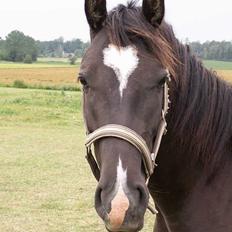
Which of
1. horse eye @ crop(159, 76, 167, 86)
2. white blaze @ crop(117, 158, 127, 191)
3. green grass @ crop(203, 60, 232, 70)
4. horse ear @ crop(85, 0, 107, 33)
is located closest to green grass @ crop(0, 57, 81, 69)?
green grass @ crop(203, 60, 232, 70)

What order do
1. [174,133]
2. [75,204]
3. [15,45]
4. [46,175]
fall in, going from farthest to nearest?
1. [15,45]
2. [46,175]
3. [75,204]
4. [174,133]

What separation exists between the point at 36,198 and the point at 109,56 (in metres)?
6.86

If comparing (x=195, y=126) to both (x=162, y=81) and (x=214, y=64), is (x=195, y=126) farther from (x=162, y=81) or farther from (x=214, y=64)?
(x=214, y=64)

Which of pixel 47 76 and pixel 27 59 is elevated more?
pixel 47 76

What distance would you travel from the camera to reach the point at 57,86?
3638cm

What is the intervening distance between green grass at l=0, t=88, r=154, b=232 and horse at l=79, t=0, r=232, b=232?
4480 millimetres

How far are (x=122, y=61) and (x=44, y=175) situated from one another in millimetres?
8722

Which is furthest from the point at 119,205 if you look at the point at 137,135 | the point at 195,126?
the point at 195,126

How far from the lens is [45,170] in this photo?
450 inches

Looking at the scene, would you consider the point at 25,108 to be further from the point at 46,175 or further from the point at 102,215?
the point at 102,215

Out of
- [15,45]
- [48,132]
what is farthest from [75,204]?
[15,45]

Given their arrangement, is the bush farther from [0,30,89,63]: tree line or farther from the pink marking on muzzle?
the pink marking on muzzle

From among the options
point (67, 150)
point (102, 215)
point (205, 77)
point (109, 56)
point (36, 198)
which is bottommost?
point (67, 150)

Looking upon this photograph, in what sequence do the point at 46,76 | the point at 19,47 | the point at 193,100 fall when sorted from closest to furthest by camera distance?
the point at 193,100 < the point at 46,76 < the point at 19,47
